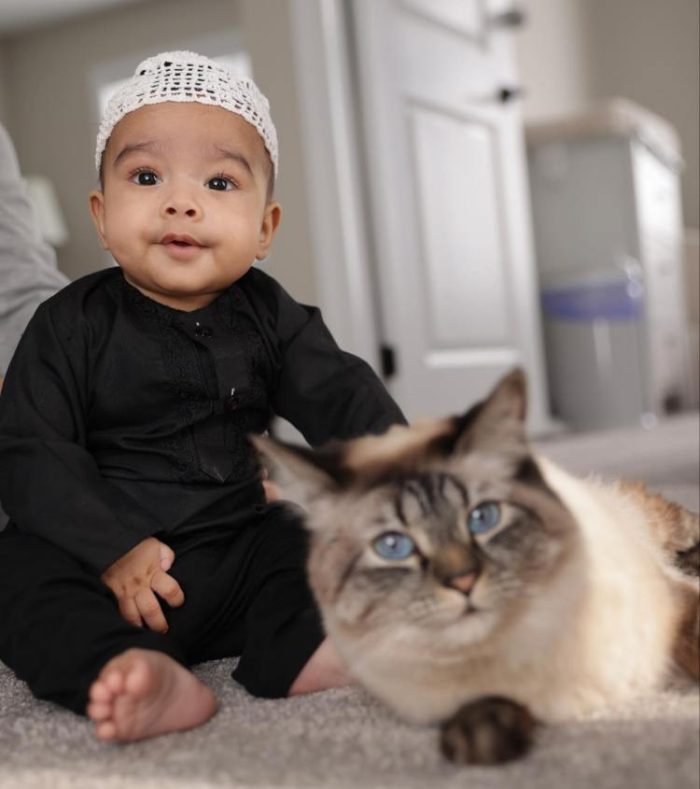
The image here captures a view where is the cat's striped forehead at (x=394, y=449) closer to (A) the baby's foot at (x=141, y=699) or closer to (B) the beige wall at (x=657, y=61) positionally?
(A) the baby's foot at (x=141, y=699)

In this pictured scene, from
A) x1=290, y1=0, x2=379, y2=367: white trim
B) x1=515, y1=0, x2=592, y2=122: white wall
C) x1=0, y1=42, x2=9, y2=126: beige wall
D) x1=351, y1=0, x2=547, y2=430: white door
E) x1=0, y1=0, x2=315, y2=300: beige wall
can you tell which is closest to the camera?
x1=290, y1=0, x2=379, y2=367: white trim

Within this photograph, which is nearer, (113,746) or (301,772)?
(301,772)

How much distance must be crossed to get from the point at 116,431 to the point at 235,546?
172 millimetres

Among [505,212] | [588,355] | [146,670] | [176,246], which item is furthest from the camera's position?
[588,355]

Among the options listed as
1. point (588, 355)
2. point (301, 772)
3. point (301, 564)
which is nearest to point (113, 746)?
point (301, 772)

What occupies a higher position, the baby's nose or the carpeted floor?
the baby's nose

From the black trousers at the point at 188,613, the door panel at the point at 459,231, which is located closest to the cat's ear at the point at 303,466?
the black trousers at the point at 188,613

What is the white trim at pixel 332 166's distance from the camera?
2.78m

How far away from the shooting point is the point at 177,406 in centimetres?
107

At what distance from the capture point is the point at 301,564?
1034mm

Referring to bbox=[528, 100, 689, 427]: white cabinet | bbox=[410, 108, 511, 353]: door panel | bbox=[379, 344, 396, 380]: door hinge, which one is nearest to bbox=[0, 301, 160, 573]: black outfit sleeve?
bbox=[379, 344, 396, 380]: door hinge

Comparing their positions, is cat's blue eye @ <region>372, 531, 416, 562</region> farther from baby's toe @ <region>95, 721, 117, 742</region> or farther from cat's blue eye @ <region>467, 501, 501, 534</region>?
baby's toe @ <region>95, 721, 117, 742</region>

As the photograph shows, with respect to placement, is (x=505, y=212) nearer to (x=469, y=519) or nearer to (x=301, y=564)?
(x=301, y=564)

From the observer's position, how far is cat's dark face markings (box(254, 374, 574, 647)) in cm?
67
